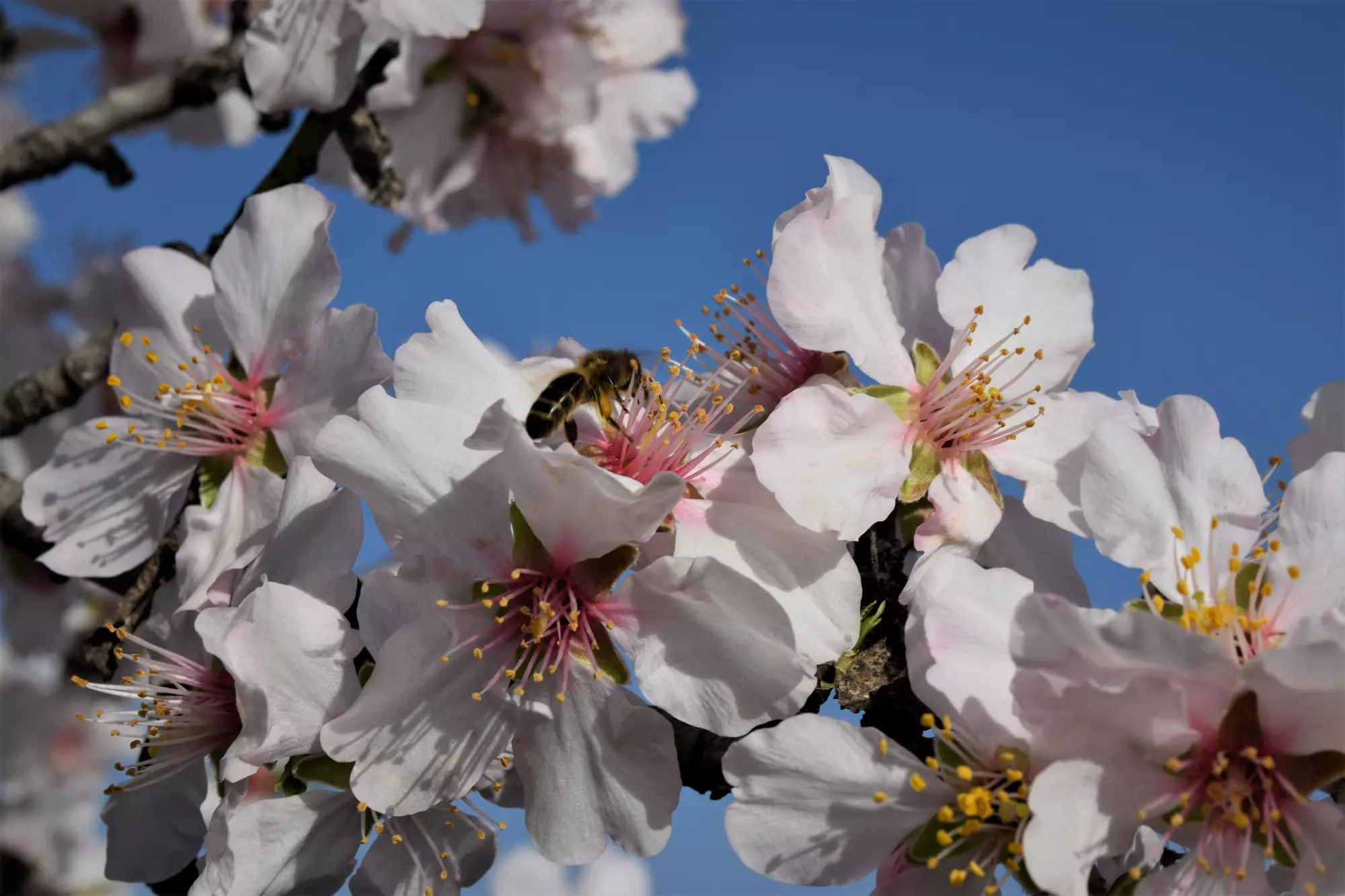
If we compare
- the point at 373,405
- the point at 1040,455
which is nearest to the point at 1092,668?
the point at 1040,455

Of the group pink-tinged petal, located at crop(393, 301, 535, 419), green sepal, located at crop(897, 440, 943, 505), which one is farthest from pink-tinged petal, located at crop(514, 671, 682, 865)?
green sepal, located at crop(897, 440, 943, 505)

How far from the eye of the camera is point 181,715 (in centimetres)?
200

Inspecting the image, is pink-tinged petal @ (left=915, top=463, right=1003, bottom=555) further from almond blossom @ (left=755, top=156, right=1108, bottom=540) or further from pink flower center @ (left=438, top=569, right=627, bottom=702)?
pink flower center @ (left=438, top=569, right=627, bottom=702)

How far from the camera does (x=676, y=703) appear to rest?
1.59 metres

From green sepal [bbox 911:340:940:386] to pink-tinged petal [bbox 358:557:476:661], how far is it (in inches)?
36.4

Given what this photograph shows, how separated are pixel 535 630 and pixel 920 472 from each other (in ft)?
2.42

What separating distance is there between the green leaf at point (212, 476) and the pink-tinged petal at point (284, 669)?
63 centimetres

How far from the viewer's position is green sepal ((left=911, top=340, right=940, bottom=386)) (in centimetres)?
203

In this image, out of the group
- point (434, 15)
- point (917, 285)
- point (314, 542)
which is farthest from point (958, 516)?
point (434, 15)

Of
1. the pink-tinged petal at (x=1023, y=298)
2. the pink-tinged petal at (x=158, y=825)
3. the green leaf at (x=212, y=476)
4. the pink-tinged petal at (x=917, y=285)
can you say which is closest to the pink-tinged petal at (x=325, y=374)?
the green leaf at (x=212, y=476)

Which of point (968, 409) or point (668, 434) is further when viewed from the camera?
point (968, 409)

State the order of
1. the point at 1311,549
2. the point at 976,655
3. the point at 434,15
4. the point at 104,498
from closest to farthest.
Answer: the point at 976,655 → the point at 1311,549 → the point at 104,498 → the point at 434,15

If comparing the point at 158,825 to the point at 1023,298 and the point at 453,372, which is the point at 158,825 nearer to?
the point at 453,372

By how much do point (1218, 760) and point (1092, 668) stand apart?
0.24m
